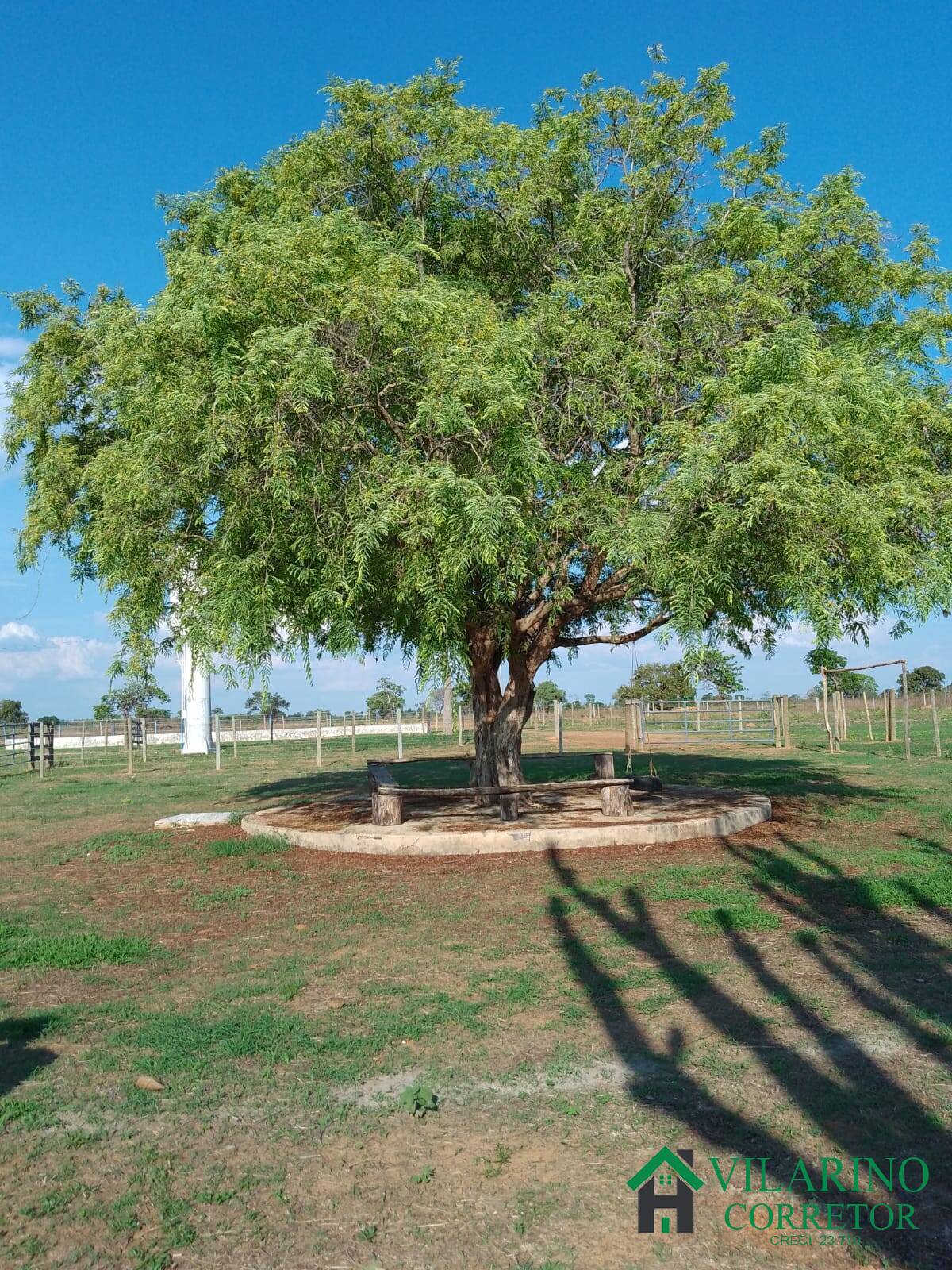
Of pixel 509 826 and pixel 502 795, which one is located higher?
pixel 502 795

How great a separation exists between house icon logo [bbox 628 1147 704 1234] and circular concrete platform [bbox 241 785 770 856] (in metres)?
6.61

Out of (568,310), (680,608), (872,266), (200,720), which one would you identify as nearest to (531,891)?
(680,608)

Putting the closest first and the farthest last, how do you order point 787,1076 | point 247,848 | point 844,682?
1. point 787,1076
2. point 247,848
3. point 844,682

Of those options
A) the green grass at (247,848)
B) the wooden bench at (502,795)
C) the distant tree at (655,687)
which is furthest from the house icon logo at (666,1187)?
the distant tree at (655,687)

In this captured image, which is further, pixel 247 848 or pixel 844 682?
pixel 844 682

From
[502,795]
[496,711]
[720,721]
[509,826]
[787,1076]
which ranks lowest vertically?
[787,1076]

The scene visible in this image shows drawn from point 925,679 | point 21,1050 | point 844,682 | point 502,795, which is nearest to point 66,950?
point 21,1050

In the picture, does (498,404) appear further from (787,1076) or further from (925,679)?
(925,679)

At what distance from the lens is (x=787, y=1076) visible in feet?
14.8

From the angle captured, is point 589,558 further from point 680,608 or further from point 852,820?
point 852,820

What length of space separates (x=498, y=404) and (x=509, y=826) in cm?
495

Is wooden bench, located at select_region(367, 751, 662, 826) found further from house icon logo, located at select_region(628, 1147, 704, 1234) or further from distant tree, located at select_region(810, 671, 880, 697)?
distant tree, located at select_region(810, 671, 880, 697)

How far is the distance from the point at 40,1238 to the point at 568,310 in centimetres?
943

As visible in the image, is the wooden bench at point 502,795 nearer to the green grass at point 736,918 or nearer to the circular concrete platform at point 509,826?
the circular concrete platform at point 509,826
